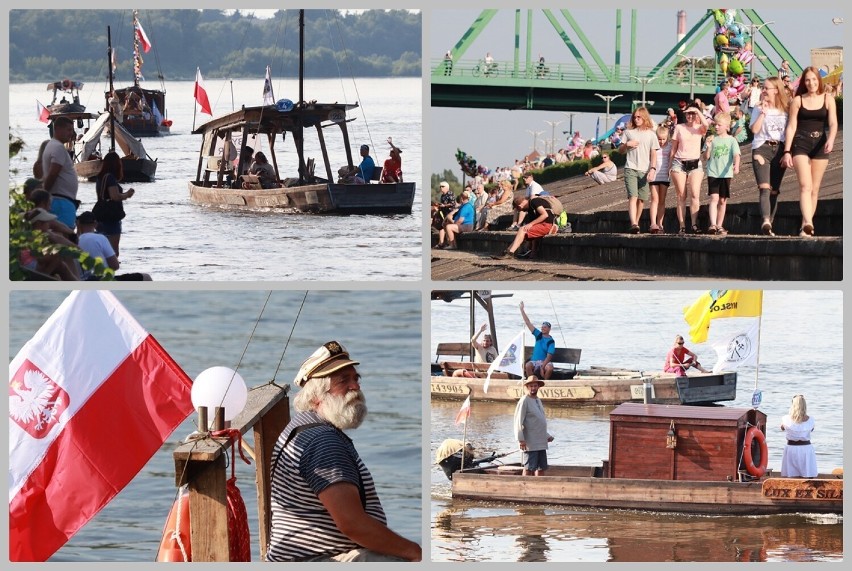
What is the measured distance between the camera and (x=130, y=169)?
25.2ft

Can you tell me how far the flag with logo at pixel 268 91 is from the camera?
8242 mm

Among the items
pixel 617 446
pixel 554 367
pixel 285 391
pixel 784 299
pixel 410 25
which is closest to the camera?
pixel 285 391

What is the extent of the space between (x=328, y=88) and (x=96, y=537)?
11.4 ft

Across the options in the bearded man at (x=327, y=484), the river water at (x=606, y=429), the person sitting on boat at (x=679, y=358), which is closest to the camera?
the bearded man at (x=327, y=484)

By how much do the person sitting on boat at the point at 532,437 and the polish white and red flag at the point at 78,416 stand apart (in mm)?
3003

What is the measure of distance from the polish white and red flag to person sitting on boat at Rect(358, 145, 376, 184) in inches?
110

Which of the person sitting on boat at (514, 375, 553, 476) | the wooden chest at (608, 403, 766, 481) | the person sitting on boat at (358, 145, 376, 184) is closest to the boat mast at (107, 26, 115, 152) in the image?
the person sitting on boat at (358, 145, 376, 184)

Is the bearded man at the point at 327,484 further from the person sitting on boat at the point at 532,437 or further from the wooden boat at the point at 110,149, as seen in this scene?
the person sitting on boat at the point at 532,437

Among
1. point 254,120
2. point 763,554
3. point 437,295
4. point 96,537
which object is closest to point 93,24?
point 254,120

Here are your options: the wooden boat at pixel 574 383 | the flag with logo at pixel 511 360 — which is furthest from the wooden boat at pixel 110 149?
the flag with logo at pixel 511 360

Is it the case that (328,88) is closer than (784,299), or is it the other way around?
(328,88)

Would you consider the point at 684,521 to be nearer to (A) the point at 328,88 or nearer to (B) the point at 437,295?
(B) the point at 437,295

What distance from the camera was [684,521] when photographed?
26.8 feet

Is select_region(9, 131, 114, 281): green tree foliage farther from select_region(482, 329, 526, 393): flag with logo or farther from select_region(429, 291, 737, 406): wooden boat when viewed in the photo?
select_region(482, 329, 526, 393): flag with logo
